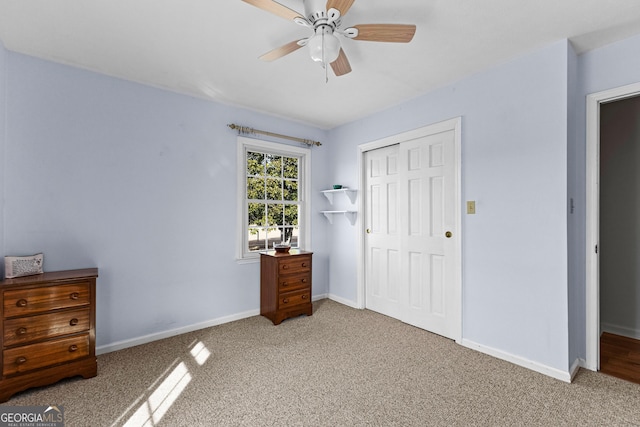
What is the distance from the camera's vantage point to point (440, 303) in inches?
128

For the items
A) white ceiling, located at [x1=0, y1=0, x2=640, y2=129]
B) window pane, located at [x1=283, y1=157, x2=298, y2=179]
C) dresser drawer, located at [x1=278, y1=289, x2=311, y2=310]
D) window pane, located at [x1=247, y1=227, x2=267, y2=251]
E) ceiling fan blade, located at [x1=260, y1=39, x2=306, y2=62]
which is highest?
white ceiling, located at [x1=0, y1=0, x2=640, y2=129]

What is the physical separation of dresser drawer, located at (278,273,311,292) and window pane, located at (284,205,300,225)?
2.76 feet

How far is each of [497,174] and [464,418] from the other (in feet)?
6.44

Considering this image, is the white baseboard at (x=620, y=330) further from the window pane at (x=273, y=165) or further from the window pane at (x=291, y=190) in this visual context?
the window pane at (x=273, y=165)

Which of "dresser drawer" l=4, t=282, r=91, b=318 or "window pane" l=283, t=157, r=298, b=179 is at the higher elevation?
"window pane" l=283, t=157, r=298, b=179

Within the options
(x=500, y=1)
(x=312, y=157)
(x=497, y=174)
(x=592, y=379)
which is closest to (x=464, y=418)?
(x=592, y=379)

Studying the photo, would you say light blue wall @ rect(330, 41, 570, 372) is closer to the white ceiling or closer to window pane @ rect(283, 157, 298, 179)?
the white ceiling

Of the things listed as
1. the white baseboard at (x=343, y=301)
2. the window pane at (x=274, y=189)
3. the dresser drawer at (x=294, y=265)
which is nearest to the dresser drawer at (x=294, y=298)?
the dresser drawer at (x=294, y=265)

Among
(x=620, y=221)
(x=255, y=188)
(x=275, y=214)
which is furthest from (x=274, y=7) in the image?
(x=620, y=221)

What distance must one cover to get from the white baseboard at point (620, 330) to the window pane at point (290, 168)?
4.02 metres

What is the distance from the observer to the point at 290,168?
4348 millimetres

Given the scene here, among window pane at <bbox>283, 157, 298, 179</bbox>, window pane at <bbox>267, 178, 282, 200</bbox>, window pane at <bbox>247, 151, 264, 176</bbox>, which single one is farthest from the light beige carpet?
window pane at <bbox>283, 157, 298, 179</bbox>

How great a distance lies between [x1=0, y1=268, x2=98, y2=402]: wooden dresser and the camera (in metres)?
2.12

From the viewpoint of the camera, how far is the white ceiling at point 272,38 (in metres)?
2.00
